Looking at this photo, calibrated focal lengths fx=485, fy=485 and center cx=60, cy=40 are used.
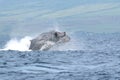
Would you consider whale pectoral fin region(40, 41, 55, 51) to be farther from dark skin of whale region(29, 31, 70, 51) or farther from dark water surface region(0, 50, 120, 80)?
dark water surface region(0, 50, 120, 80)

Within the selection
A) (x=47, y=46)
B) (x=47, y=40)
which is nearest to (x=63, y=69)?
(x=47, y=46)

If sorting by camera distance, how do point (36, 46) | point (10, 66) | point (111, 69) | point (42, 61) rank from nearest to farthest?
point (111, 69) → point (10, 66) → point (42, 61) → point (36, 46)

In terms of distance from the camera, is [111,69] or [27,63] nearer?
[111,69]

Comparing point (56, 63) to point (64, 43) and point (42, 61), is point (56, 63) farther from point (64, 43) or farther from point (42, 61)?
point (64, 43)

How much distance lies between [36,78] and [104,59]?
17.5m

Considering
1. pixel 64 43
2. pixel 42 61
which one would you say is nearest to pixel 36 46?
pixel 64 43

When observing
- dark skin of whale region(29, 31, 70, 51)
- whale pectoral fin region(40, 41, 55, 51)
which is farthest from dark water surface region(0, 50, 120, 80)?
dark skin of whale region(29, 31, 70, 51)

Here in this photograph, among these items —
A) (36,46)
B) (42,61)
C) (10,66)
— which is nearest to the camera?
(10,66)

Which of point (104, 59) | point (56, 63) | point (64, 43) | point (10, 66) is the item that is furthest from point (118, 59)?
point (64, 43)

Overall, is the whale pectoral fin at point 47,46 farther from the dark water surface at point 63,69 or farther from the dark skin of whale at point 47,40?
the dark water surface at point 63,69

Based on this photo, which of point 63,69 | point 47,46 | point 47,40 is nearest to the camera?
point 63,69

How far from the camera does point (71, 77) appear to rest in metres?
44.6

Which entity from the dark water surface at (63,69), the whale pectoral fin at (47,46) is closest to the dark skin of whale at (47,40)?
the whale pectoral fin at (47,46)

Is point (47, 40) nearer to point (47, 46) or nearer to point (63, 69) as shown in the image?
point (47, 46)
